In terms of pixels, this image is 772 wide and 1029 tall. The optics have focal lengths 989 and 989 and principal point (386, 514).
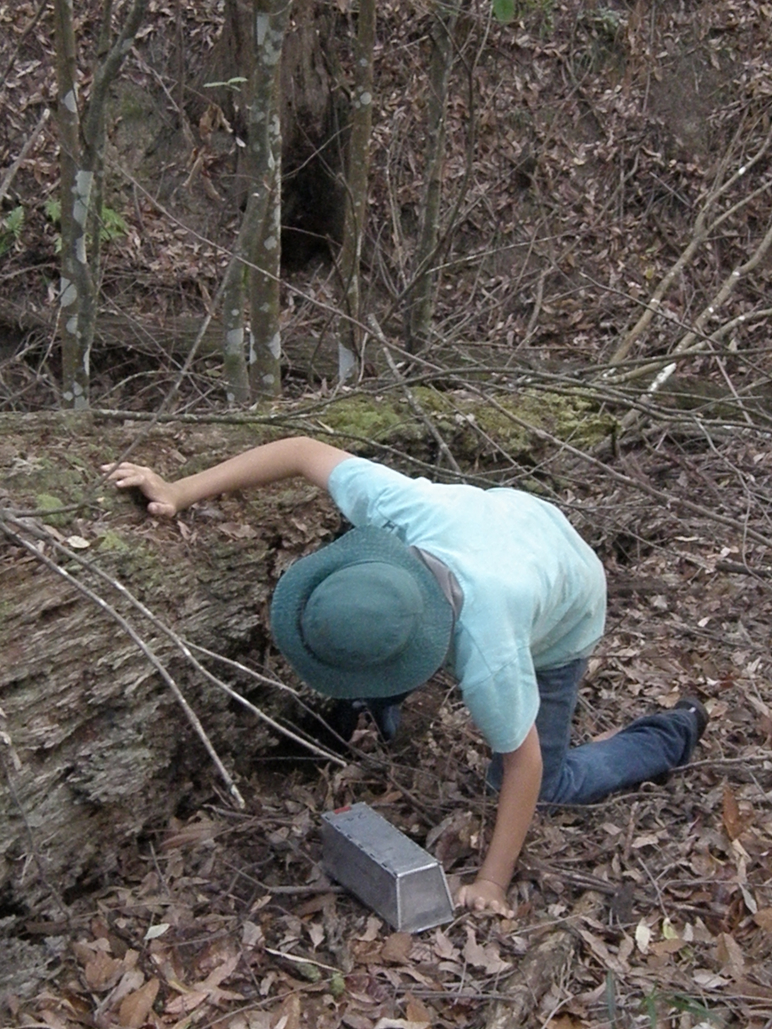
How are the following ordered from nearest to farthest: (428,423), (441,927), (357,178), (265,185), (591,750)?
(441,927)
(591,750)
(428,423)
(265,185)
(357,178)

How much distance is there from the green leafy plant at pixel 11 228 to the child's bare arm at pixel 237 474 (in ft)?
15.4

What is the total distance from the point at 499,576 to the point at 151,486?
0.98 m

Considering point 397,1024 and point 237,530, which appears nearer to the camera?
point 397,1024

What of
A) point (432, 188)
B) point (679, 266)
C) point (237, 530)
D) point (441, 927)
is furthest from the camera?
point (679, 266)

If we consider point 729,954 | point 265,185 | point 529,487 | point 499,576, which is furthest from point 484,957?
point 265,185

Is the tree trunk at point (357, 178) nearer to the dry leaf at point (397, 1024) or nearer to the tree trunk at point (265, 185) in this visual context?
the tree trunk at point (265, 185)

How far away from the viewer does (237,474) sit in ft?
9.06

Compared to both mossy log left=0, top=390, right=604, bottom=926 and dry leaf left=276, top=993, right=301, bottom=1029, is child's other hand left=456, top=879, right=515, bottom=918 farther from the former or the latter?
mossy log left=0, top=390, right=604, bottom=926

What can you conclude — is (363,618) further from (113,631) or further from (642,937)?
(642,937)

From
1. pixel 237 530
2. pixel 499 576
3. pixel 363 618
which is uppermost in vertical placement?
pixel 363 618

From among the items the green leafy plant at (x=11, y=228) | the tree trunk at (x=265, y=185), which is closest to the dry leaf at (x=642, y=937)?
the tree trunk at (x=265, y=185)

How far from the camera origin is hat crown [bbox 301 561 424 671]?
81.6 inches

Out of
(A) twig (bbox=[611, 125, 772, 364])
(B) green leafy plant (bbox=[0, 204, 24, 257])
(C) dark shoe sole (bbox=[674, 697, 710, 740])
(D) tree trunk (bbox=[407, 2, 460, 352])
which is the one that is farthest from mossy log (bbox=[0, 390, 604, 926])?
(B) green leafy plant (bbox=[0, 204, 24, 257])

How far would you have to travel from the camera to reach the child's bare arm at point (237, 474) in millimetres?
2689
